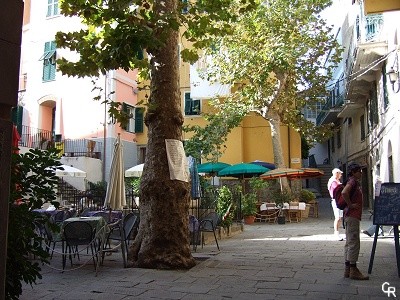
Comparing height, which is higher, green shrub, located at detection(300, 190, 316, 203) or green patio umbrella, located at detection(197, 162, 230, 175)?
green patio umbrella, located at detection(197, 162, 230, 175)

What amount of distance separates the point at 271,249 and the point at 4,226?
25.3ft

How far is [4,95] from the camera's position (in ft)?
10.2

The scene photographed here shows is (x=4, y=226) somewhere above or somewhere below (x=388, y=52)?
below

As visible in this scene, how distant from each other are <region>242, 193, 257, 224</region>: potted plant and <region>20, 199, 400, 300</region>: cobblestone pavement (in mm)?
7490

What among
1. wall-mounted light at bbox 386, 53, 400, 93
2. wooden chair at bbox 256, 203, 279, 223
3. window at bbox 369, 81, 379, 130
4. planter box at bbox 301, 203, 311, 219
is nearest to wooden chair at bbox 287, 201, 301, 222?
wooden chair at bbox 256, 203, 279, 223

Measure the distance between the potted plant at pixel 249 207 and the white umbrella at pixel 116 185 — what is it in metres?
8.86

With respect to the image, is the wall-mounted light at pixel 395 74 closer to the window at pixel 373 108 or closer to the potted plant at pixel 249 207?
the window at pixel 373 108

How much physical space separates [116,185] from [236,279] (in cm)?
337

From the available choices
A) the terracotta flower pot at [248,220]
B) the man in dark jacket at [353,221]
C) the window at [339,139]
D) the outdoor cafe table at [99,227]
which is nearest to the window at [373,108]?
the terracotta flower pot at [248,220]

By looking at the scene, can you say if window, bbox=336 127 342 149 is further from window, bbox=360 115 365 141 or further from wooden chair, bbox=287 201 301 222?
wooden chair, bbox=287 201 301 222

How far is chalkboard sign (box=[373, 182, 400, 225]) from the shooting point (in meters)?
6.71

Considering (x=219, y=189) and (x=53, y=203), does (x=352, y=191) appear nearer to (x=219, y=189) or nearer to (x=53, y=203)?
(x=53, y=203)

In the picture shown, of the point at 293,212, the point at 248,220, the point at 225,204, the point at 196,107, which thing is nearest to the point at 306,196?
the point at 293,212

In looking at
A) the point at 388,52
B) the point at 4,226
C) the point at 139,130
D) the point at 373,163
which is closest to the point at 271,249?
the point at 4,226
